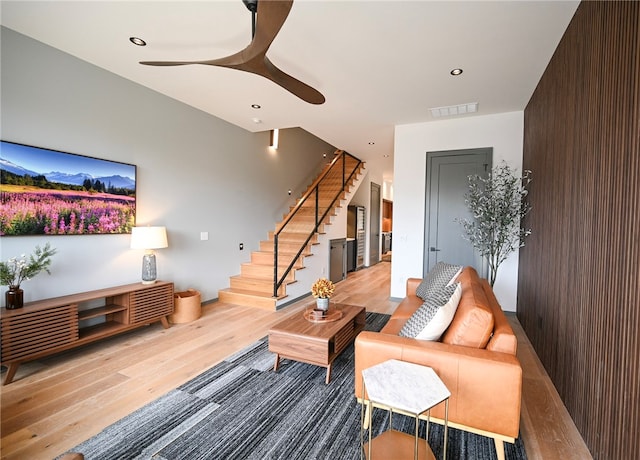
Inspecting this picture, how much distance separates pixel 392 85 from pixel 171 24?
2.31 metres

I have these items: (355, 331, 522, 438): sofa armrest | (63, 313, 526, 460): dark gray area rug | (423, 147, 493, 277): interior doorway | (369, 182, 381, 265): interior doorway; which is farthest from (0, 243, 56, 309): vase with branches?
(369, 182, 381, 265): interior doorway

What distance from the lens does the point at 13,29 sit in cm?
263

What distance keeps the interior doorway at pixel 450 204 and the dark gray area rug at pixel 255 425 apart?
9.15 ft

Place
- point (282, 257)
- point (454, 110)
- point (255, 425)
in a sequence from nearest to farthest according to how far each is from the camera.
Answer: point (255, 425), point (454, 110), point (282, 257)

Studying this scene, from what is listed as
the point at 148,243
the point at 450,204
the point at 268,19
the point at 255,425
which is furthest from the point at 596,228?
the point at 148,243

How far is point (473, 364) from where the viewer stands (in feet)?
5.35

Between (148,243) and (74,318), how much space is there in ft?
3.33

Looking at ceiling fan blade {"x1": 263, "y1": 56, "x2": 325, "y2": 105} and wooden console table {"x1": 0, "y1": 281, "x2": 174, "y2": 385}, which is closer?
ceiling fan blade {"x1": 263, "y1": 56, "x2": 325, "y2": 105}

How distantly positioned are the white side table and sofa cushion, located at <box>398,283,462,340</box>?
0.33 metres

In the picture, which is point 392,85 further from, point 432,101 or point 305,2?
point 305,2

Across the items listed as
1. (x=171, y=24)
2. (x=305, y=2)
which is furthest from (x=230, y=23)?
(x=305, y=2)

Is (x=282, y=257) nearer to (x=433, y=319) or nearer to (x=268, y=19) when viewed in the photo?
(x=433, y=319)

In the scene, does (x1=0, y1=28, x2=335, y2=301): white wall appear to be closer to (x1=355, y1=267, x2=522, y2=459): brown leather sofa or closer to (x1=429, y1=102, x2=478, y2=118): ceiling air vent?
(x1=355, y1=267, x2=522, y2=459): brown leather sofa

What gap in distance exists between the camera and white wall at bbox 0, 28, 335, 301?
110 inches
